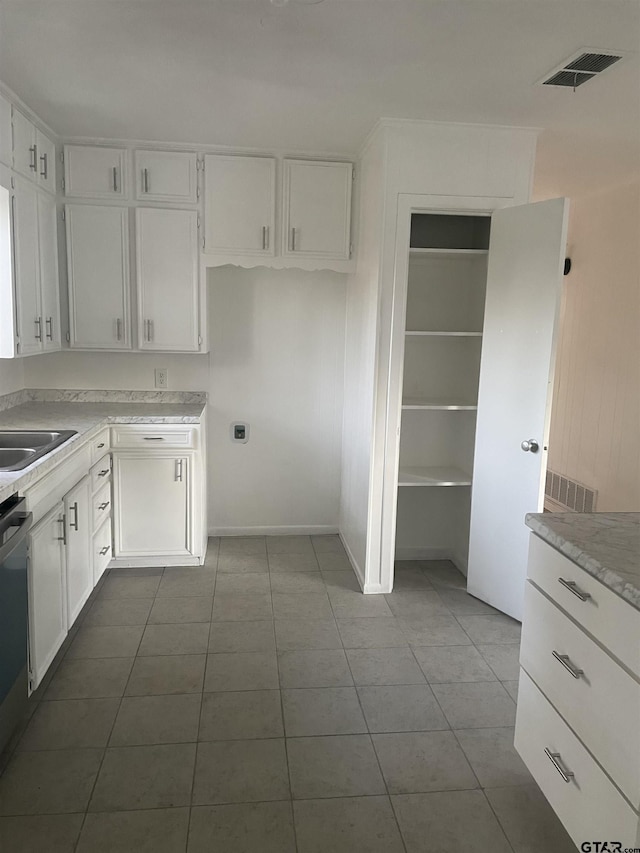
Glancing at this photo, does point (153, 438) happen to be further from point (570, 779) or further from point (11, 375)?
point (570, 779)

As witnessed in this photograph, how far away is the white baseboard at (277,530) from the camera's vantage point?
4.43 m

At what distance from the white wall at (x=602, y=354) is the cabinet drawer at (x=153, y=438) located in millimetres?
2820

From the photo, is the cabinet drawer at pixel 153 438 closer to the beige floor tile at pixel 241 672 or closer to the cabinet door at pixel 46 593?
the cabinet door at pixel 46 593

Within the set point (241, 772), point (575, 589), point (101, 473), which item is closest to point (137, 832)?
point (241, 772)

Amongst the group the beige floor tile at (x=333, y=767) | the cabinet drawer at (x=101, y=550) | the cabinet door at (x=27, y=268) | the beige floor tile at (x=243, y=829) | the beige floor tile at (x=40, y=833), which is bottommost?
the beige floor tile at (x=40, y=833)

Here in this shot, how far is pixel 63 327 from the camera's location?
Answer: 3791 millimetres

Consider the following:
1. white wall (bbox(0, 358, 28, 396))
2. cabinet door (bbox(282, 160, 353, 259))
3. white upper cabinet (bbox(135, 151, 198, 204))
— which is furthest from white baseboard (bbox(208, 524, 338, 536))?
white upper cabinet (bbox(135, 151, 198, 204))

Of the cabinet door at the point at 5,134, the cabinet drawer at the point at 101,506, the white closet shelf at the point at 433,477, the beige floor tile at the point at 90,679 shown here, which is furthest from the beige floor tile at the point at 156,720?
the cabinet door at the point at 5,134

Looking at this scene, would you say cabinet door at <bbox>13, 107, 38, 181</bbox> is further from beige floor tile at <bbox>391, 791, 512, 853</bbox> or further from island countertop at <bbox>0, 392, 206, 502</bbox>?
beige floor tile at <bbox>391, 791, 512, 853</bbox>

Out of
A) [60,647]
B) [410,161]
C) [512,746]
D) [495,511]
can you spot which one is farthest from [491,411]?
[60,647]

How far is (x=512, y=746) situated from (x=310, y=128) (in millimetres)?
2958

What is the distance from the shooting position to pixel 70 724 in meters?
2.38

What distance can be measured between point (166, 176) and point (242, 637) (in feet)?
8.48

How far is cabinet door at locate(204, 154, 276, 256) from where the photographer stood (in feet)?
12.3
